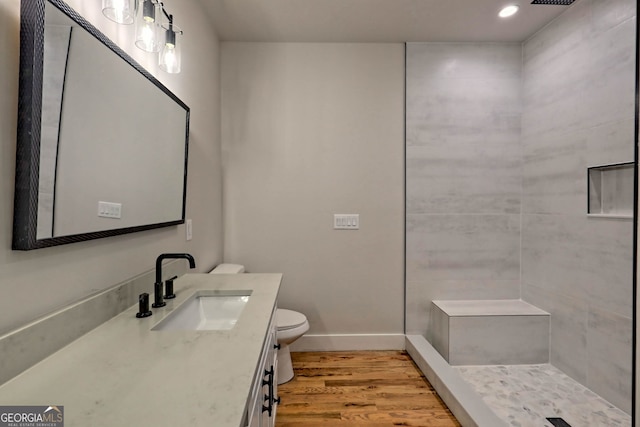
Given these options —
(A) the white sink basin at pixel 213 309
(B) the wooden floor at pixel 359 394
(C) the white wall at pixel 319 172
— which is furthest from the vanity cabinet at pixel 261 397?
(C) the white wall at pixel 319 172

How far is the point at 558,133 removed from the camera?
2328 mm

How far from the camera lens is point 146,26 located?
120 cm

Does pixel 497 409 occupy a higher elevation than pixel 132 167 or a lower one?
lower

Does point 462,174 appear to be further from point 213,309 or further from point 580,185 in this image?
point 213,309

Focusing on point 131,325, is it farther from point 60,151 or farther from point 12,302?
point 60,151

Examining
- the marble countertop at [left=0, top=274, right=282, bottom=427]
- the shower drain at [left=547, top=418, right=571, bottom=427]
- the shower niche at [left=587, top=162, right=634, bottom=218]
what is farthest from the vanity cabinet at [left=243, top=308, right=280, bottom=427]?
the shower niche at [left=587, top=162, right=634, bottom=218]

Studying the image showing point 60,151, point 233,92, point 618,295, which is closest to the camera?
point 60,151

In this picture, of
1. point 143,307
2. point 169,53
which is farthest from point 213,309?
point 169,53

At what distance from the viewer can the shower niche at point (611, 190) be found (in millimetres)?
1876

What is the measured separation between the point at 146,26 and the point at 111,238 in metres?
0.82

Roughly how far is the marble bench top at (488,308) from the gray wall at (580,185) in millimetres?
102

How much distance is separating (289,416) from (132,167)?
Answer: 164 cm

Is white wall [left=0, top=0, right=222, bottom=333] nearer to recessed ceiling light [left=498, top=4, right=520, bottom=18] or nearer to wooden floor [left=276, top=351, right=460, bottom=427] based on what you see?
wooden floor [left=276, top=351, right=460, bottom=427]

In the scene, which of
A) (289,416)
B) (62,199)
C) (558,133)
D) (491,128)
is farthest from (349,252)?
(62,199)
